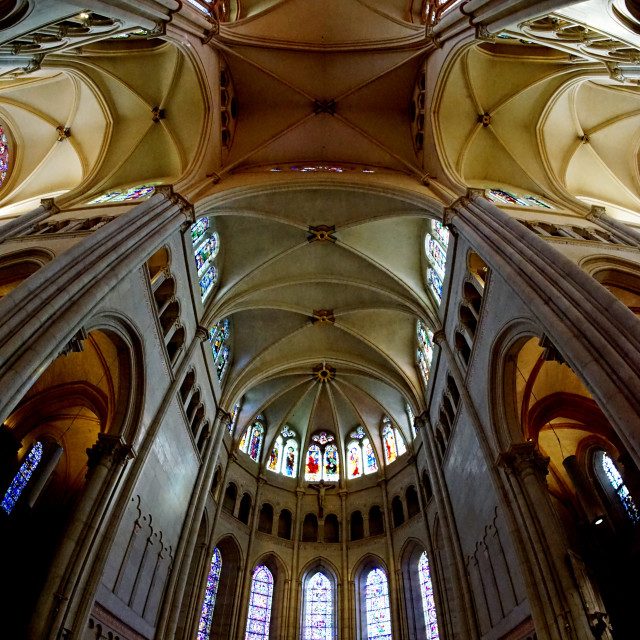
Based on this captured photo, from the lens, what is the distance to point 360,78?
56.6 feet

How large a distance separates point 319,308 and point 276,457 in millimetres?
8606

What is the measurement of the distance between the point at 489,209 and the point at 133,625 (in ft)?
46.0

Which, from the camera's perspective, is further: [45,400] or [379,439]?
[379,439]

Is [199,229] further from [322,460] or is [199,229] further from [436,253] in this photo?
[322,460]

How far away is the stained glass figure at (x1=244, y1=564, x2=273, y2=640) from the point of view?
1824cm

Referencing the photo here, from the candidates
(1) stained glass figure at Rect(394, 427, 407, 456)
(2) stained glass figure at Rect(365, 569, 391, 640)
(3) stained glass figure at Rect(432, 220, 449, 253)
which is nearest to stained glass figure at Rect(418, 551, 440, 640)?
(2) stained glass figure at Rect(365, 569, 391, 640)

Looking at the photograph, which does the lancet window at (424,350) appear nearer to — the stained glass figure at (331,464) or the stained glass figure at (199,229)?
the stained glass figure at (331,464)

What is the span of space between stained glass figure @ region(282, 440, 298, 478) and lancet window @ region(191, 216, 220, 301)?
1089cm

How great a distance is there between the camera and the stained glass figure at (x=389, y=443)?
922 inches

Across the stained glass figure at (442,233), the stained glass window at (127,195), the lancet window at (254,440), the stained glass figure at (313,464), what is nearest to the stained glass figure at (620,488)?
the stained glass figure at (442,233)

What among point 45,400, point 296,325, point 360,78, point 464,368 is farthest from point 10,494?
point 360,78

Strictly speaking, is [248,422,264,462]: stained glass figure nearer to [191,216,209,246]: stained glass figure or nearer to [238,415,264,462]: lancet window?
[238,415,264,462]: lancet window

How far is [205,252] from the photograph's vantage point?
57.6 ft

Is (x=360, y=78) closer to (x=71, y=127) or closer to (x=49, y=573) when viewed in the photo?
(x=71, y=127)
